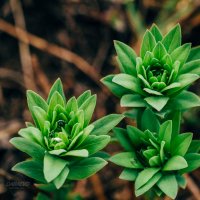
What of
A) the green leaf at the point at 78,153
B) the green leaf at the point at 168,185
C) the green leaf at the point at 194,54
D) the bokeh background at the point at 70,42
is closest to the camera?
the green leaf at the point at 78,153

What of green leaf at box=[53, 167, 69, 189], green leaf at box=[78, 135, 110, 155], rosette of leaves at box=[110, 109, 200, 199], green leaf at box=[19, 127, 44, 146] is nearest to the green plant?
rosette of leaves at box=[110, 109, 200, 199]

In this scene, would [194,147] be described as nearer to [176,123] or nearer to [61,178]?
[176,123]

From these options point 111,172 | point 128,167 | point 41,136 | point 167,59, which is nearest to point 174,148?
point 128,167

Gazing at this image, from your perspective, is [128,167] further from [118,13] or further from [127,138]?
[118,13]

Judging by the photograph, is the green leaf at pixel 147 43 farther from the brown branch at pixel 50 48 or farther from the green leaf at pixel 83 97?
the brown branch at pixel 50 48

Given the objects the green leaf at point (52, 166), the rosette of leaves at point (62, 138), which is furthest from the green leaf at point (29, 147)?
the green leaf at point (52, 166)

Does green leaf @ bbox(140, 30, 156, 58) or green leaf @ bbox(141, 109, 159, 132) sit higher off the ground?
green leaf @ bbox(140, 30, 156, 58)

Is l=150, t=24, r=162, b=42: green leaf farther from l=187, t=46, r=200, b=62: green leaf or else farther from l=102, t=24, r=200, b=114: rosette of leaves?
l=187, t=46, r=200, b=62: green leaf
